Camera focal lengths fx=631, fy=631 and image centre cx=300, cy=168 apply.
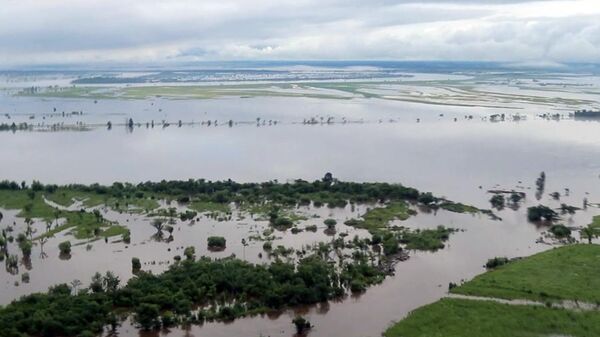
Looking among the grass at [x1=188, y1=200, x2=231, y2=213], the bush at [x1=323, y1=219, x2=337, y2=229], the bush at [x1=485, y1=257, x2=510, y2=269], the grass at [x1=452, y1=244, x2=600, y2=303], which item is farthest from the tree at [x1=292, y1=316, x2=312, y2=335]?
the grass at [x1=188, y1=200, x2=231, y2=213]

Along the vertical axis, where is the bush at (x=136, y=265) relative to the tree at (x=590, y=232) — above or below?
below

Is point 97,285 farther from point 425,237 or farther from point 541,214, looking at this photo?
point 541,214

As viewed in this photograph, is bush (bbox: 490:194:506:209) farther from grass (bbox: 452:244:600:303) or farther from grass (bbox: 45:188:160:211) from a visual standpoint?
grass (bbox: 45:188:160:211)

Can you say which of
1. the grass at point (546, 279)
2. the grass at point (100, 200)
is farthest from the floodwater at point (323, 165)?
the grass at point (100, 200)

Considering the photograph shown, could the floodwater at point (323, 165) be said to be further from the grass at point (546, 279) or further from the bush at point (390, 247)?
the grass at point (546, 279)

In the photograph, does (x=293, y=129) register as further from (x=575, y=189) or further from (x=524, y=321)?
(x=524, y=321)

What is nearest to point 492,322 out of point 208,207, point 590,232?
point 590,232

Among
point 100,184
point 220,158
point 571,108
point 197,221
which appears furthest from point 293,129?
point 571,108
